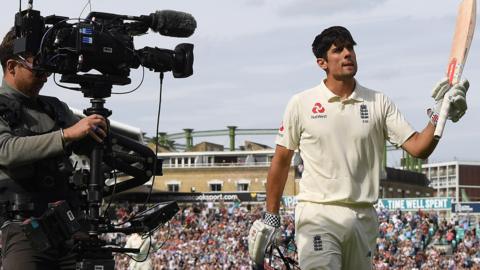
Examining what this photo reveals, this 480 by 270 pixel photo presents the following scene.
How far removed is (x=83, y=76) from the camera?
17.9 ft

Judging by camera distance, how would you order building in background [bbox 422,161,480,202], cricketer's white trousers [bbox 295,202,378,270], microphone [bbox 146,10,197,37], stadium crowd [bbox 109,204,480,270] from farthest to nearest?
building in background [bbox 422,161,480,202], stadium crowd [bbox 109,204,480,270], cricketer's white trousers [bbox 295,202,378,270], microphone [bbox 146,10,197,37]

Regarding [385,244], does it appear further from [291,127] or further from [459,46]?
[459,46]

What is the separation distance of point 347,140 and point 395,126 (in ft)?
1.05

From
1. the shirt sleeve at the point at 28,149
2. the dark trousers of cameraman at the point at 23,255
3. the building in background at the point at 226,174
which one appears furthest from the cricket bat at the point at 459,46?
the building in background at the point at 226,174

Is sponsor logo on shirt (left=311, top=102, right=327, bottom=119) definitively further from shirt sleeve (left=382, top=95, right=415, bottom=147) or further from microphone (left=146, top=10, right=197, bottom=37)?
microphone (left=146, top=10, right=197, bottom=37)

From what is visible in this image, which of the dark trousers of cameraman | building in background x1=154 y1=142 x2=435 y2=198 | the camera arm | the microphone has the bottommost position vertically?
the dark trousers of cameraman

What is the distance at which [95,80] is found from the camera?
18.0ft

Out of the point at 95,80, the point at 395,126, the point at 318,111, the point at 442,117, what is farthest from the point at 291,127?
→ the point at 95,80

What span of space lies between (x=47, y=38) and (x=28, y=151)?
0.64 metres

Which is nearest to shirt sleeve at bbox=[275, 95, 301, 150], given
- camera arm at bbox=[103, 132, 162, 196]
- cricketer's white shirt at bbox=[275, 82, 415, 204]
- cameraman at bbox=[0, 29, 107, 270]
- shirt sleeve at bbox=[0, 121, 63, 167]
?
cricketer's white shirt at bbox=[275, 82, 415, 204]

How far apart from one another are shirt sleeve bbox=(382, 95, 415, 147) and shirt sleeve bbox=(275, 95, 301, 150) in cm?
58

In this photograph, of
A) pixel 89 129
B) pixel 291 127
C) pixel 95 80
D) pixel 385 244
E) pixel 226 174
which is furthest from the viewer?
pixel 226 174

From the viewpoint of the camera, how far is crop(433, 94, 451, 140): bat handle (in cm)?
547

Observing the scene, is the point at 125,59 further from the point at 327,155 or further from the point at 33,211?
the point at 327,155
